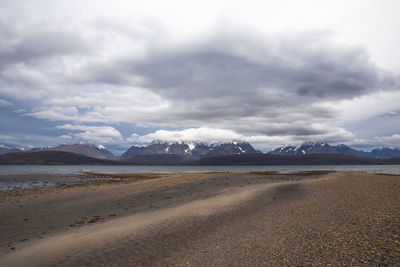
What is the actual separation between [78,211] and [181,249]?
49.2 feet

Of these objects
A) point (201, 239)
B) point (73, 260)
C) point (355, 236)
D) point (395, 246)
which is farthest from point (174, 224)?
point (395, 246)

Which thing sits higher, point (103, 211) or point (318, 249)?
point (318, 249)

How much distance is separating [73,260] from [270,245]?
8441 millimetres

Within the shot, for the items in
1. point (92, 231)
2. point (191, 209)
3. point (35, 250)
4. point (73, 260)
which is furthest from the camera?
point (191, 209)

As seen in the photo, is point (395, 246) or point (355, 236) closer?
point (395, 246)

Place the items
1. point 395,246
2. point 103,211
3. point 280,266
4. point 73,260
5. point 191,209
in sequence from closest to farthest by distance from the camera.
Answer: point 280,266, point 395,246, point 73,260, point 191,209, point 103,211

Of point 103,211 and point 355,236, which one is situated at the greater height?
point 355,236

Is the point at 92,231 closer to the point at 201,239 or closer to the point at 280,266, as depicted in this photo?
the point at 201,239

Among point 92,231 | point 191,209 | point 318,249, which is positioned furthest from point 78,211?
point 318,249

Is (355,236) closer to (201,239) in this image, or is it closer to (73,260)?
(201,239)

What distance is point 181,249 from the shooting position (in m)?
11.3

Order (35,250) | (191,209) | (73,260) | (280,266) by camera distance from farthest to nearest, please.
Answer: (191,209) → (35,250) → (73,260) → (280,266)

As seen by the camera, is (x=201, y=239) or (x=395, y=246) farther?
(x=201, y=239)

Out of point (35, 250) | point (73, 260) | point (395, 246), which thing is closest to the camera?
point (395, 246)
